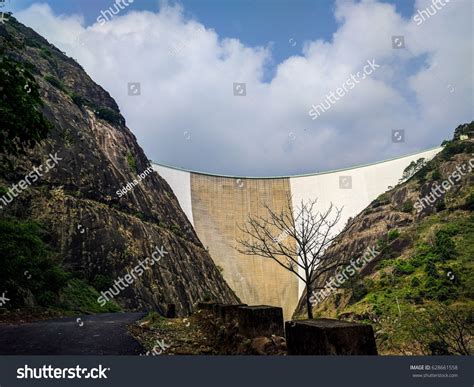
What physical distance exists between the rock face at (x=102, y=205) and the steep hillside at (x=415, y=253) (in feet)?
48.4

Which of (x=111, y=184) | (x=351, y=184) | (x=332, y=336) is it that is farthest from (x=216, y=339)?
(x=351, y=184)

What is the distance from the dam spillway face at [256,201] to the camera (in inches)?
2169

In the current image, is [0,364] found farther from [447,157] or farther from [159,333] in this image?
[447,157]

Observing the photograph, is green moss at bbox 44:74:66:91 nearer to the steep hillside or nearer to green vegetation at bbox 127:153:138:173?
green vegetation at bbox 127:153:138:173

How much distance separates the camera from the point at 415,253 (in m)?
38.3

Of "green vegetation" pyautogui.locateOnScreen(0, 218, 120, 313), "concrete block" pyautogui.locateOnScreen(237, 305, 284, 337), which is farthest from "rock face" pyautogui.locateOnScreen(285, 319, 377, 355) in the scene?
"green vegetation" pyautogui.locateOnScreen(0, 218, 120, 313)

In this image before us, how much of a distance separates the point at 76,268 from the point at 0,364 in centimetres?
2392

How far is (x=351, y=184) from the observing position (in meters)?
62.4

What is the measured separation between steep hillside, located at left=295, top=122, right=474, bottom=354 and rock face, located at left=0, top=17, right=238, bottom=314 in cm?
1476

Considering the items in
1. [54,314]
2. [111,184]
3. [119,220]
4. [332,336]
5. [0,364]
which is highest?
[111,184]

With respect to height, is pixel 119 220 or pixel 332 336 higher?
pixel 119 220

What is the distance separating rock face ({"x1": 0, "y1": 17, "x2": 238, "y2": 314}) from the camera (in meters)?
27.9

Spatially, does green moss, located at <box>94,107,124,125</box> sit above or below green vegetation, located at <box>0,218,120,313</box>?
above

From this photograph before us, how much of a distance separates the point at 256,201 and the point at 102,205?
29908 mm
